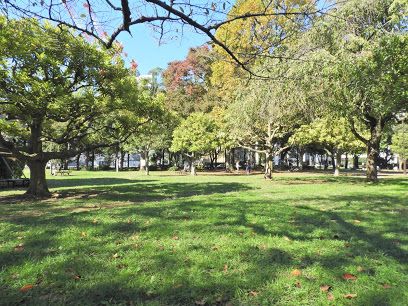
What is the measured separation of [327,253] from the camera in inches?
205

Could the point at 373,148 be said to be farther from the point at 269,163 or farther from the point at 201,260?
the point at 201,260

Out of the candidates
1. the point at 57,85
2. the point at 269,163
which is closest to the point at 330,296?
the point at 57,85

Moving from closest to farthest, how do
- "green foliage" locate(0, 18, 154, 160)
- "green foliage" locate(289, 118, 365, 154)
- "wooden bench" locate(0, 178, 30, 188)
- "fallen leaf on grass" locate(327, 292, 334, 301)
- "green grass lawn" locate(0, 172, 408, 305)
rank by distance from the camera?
"fallen leaf on grass" locate(327, 292, 334, 301), "green grass lawn" locate(0, 172, 408, 305), "green foliage" locate(0, 18, 154, 160), "wooden bench" locate(0, 178, 30, 188), "green foliage" locate(289, 118, 365, 154)

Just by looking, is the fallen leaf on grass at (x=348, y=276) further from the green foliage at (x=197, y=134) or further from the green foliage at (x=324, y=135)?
the green foliage at (x=197, y=134)

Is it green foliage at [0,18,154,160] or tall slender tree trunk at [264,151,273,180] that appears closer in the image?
green foliage at [0,18,154,160]

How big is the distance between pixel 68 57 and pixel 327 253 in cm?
1188

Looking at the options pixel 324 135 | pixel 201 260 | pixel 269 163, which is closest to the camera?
pixel 201 260

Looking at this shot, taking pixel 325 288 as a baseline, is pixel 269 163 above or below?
above

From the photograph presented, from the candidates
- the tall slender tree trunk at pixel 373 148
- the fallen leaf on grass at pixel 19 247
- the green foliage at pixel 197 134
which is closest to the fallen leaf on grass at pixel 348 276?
the fallen leaf on grass at pixel 19 247

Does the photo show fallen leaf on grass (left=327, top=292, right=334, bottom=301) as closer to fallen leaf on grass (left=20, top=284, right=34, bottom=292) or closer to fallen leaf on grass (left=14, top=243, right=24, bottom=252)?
fallen leaf on grass (left=20, top=284, right=34, bottom=292)

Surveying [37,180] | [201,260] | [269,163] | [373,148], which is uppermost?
[373,148]

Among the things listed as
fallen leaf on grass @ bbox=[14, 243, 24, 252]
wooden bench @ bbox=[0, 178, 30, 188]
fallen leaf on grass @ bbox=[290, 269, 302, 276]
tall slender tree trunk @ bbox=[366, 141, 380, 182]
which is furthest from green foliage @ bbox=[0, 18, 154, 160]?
tall slender tree trunk @ bbox=[366, 141, 380, 182]

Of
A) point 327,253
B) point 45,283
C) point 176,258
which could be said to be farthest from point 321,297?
point 45,283

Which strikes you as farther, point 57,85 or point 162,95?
point 162,95
